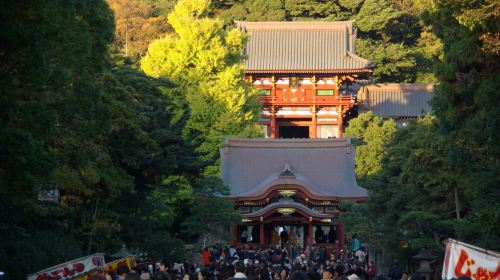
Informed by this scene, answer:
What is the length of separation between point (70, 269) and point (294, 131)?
151ft

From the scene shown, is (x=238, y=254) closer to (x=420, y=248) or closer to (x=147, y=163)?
(x=147, y=163)

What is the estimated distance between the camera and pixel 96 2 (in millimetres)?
22906

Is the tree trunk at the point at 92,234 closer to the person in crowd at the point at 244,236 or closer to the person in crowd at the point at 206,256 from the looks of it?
the person in crowd at the point at 206,256

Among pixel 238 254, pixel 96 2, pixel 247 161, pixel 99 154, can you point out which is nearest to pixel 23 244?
pixel 99 154

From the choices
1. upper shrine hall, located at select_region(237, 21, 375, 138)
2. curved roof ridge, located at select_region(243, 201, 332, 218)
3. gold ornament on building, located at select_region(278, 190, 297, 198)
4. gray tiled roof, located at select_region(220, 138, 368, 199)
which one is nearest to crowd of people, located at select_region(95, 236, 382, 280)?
curved roof ridge, located at select_region(243, 201, 332, 218)

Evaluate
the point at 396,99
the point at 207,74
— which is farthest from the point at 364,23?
the point at 207,74

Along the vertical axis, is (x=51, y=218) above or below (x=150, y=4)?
below

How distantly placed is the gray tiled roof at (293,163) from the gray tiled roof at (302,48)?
8.66 meters

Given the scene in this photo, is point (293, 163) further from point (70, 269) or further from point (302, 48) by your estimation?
point (70, 269)

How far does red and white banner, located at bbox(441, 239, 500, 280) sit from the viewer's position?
14.2 m

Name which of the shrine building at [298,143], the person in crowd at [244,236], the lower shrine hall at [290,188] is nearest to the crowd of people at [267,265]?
Answer: the lower shrine hall at [290,188]

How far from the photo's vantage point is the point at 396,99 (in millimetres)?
63781

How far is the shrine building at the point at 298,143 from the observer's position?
48.7 meters

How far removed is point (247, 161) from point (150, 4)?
23.1m
